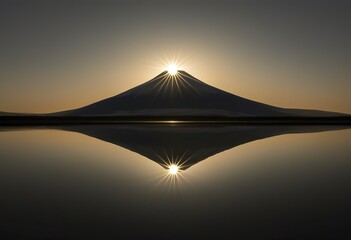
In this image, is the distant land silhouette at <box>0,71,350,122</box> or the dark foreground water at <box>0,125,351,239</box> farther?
the distant land silhouette at <box>0,71,350,122</box>

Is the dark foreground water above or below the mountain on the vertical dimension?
below

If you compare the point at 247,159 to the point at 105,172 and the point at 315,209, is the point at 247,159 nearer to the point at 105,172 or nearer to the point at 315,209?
the point at 105,172

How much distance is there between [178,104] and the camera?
128 metres

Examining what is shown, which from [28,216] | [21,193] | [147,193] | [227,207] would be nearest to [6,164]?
[21,193]

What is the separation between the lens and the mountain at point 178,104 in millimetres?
121188

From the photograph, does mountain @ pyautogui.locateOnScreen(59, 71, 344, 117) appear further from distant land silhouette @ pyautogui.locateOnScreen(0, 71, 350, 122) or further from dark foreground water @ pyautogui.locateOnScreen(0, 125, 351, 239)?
dark foreground water @ pyautogui.locateOnScreen(0, 125, 351, 239)

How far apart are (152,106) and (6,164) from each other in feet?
386

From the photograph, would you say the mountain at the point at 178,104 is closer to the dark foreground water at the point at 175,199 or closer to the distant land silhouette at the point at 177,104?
the distant land silhouette at the point at 177,104

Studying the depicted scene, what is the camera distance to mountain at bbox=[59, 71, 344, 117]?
12119 cm

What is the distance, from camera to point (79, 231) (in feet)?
13.7

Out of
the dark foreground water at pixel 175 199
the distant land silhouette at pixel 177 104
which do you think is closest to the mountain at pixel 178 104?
the distant land silhouette at pixel 177 104

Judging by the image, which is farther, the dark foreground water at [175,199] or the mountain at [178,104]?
the mountain at [178,104]

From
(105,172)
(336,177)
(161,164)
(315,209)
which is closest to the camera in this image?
(315,209)

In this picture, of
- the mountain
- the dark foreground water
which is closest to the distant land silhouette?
A: the mountain
